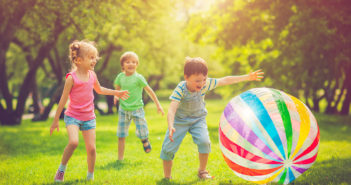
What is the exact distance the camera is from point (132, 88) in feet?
20.7

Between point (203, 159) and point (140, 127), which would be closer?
point (203, 159)

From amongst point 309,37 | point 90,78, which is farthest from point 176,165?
point 309,37

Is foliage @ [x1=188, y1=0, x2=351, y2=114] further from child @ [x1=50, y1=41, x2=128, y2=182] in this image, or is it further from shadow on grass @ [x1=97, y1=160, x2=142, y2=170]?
child @ [x1=50, y1=41, x2=128, y2=182]

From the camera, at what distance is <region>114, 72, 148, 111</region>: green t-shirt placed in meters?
6.25

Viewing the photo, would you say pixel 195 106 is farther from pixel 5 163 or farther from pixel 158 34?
pixel 158 34

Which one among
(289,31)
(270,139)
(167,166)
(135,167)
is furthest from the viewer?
(289,31)

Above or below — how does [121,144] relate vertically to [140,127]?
below

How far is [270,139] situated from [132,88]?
131 inches

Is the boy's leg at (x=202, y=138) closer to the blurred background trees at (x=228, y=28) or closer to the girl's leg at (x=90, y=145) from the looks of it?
the girl's leg at (x=90, y=145)

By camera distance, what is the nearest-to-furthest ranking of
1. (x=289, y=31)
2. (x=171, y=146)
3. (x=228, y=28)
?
1. (x=171, y=146)
2. (x=289, y=31)
3. (x=228, y=28)

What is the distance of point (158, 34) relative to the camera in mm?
24453

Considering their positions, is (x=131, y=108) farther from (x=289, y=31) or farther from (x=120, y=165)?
(x=289, y=31)

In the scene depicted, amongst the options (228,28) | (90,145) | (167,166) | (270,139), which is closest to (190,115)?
(167,166)

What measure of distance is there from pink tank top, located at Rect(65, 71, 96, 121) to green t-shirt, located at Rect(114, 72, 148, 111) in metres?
1.54
